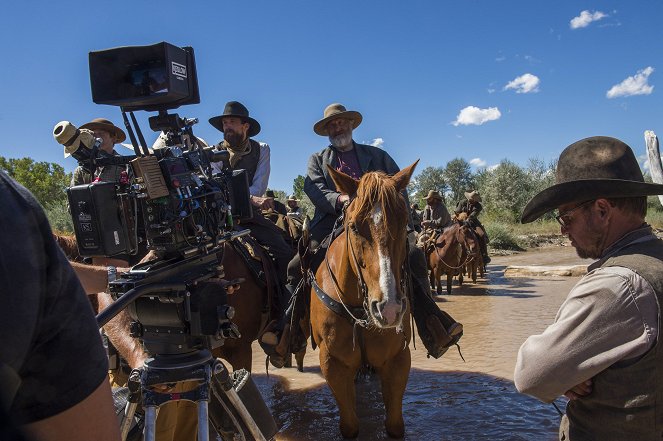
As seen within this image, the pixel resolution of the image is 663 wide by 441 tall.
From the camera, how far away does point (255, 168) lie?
16.9 ft

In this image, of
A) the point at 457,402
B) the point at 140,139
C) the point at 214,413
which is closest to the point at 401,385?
the point at 457,402

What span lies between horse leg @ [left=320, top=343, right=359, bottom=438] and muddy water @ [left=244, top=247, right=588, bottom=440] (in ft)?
1.04

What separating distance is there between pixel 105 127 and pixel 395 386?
167 inches

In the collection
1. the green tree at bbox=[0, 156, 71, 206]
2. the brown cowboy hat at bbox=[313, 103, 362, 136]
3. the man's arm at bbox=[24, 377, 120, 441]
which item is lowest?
the man's arm at bbox=[24, 377, 120, 441]

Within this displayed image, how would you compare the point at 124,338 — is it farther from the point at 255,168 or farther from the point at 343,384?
the point at 255,168

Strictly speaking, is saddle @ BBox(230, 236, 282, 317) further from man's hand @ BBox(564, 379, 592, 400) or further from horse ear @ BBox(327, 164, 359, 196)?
man's hand @ BBox(564, 379, 592, 400)

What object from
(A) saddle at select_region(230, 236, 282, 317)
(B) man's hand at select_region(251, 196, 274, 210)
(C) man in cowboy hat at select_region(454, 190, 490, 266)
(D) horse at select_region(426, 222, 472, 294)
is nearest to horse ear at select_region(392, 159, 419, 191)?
(B) man's hand at select_region(251, 196, 274, 210)

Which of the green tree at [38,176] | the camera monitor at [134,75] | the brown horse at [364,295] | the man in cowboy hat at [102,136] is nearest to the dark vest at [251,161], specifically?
the man in cowboy hat at [102,136]

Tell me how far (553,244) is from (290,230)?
72.0 feet

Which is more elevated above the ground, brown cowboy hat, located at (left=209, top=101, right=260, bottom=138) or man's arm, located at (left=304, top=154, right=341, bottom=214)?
brown cowboy hat, located at (left=209, top=101, right=260, bottom=138)

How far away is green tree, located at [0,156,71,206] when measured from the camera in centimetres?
3341

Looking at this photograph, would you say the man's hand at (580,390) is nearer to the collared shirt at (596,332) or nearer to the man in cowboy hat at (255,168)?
the collared shirt at (596,332)

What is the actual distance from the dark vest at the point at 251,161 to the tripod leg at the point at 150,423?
3418 millimetres

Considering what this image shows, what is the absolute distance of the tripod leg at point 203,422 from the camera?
5.94 ft
